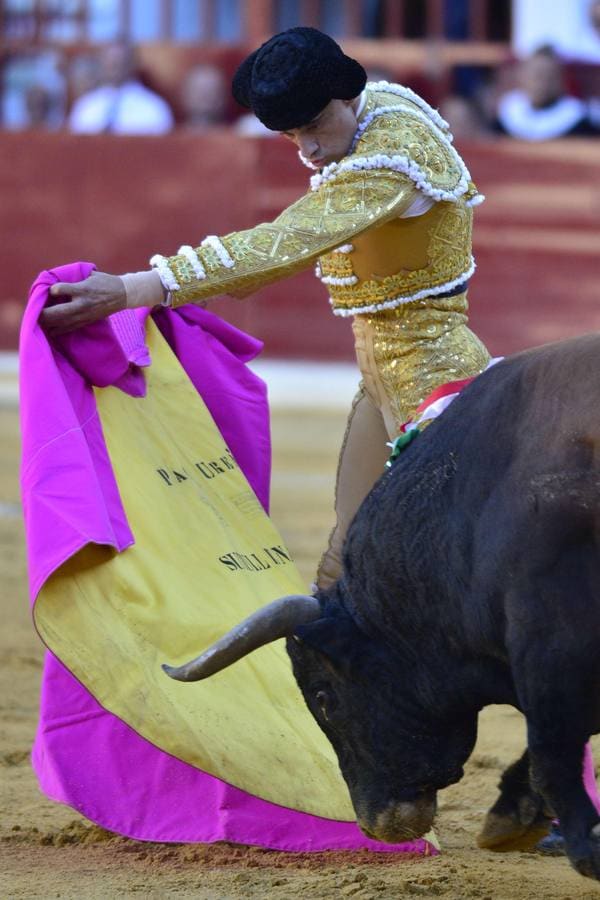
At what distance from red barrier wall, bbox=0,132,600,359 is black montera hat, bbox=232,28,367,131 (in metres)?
5.90

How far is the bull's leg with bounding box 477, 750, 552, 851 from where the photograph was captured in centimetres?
275

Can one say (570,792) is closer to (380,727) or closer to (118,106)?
(380,727)

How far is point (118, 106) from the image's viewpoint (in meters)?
9.26

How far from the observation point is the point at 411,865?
9.11ft

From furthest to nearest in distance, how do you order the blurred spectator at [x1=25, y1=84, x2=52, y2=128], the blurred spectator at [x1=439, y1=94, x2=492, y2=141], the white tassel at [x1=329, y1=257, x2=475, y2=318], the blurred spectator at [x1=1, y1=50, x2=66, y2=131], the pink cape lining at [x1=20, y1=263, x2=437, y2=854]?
the blurred spectator at [x1=1, y1=50, x2=66, y2=131] → the blurred spectator at [x1=25, y1=84, x2=52, y2=128] → the blurred spectator at [x1=439, y1=94, x2=492, y2=141] → the white tassel at [x1=329, y1=257, x2=475, y2=318] → the pink cape lining at [x1=20, y1=263, x2=437, y2=854]

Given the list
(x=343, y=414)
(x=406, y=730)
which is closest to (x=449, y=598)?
(x=406, y=730)

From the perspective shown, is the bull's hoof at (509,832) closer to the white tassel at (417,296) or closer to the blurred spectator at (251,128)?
the white tassel at (417,296)

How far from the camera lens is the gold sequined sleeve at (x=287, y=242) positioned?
2711 millimetres

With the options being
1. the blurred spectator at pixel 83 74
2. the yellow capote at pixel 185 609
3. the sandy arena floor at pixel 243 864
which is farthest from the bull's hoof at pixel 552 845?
the blurred spectator at pixel 83 74

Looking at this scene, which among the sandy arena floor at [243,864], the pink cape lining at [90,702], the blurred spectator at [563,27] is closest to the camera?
the sandy arena floor at [243,864]

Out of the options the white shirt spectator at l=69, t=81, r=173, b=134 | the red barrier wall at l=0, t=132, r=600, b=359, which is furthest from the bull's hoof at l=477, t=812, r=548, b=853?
the white shirt spectator at l=69, t=81, r=173, b=134

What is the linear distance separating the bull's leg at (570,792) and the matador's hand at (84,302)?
0.98 metres

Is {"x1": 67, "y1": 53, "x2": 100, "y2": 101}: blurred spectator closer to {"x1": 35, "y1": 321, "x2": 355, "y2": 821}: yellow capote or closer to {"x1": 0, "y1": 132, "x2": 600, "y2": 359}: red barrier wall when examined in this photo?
{"x1": 0, "y1": 132, "x2": 600, "y2": 359}: red barrier wall

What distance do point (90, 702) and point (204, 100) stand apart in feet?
22.6
